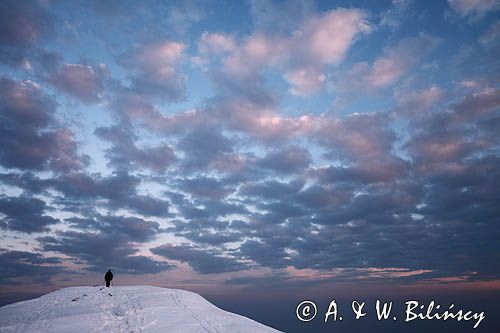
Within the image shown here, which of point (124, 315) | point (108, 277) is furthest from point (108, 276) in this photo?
point (124, 315)

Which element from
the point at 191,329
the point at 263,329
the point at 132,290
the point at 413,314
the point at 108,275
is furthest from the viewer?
the point at 108,275

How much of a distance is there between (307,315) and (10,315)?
81.0 ft

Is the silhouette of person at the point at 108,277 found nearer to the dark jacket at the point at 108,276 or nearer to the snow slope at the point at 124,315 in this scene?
the dark jacket at the point at 108,276

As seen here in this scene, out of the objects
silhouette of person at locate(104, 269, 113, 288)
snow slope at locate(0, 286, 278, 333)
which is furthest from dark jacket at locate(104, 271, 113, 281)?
snow slope at locate(0, 286, 278, 333)

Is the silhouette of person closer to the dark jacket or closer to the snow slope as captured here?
the dark jacket

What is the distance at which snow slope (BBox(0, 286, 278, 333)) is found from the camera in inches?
832

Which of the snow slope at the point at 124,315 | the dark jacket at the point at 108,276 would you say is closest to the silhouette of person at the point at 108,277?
the dark jacket at the point at 108,276

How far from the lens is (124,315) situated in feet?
79.3

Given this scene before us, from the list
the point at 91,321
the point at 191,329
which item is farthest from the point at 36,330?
the point at 191,329

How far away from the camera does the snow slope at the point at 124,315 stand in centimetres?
2112

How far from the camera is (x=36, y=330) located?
816 inches

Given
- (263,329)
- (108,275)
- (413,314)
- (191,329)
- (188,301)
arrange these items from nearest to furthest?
(191,329)
(263,329)
(413,314)
(188,301)
(108,275)

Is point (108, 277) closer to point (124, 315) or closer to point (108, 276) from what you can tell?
point (108, 276)

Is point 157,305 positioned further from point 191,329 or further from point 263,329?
point 263,329
